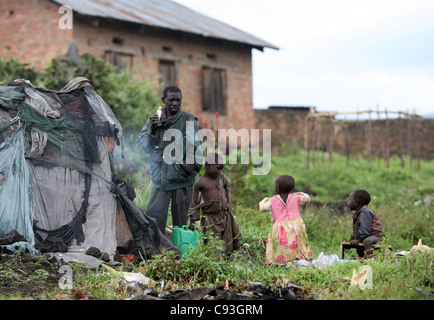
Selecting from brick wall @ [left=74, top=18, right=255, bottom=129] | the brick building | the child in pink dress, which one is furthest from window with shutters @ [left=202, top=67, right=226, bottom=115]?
the child in pink dress

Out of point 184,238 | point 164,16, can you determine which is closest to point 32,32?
point 164,16

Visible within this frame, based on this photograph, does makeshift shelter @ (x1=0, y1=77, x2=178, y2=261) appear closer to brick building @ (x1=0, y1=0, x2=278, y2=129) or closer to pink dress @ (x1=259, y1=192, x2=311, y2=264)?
pink dress @ (x1=259, y1=192, x2=311, y2=264)

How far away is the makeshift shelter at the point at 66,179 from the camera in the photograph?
20.8ft

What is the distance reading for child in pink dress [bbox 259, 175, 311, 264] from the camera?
6520mm

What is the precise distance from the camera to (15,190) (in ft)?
20.7

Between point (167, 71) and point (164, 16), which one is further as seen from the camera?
point (164, 16)

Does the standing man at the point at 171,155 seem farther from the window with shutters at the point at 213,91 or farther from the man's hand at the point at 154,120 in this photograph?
the window with shutters at the point at 213,91

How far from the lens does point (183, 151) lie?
6895 millimetres

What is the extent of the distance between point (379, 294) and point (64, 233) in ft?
10.7

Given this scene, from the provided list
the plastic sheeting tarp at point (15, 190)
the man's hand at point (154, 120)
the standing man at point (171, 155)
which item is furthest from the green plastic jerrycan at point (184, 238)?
the plastic sheeting tarp at point (15, 190)

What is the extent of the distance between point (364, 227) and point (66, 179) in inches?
122

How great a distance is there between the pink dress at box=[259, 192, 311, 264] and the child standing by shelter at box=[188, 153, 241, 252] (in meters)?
0.41

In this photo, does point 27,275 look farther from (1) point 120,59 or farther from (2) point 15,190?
(1) point 120,59

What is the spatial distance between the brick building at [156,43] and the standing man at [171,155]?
856 centimetres
